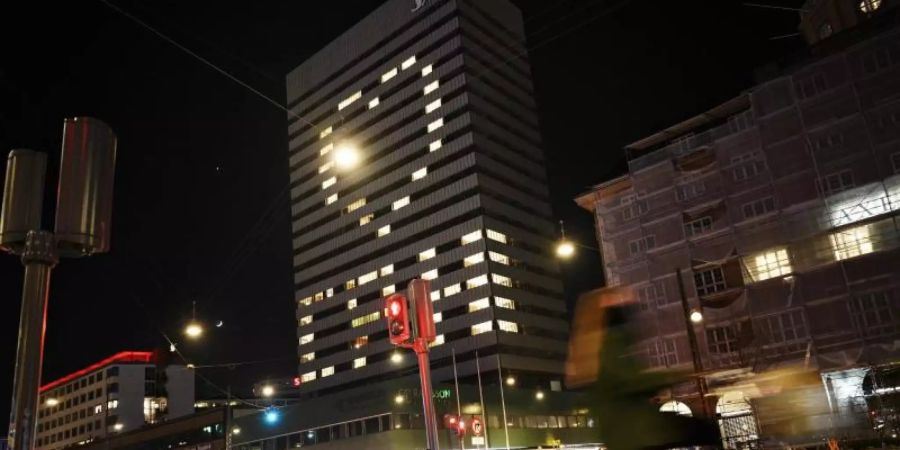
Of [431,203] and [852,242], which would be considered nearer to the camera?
[852,242]

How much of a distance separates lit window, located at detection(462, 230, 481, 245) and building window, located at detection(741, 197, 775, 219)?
172 ft

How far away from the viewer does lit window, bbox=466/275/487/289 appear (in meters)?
85.4

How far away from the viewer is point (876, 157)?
31.7 metres

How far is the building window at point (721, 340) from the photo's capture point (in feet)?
115

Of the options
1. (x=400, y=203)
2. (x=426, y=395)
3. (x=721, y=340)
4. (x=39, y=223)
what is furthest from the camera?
(x=400, y=203)

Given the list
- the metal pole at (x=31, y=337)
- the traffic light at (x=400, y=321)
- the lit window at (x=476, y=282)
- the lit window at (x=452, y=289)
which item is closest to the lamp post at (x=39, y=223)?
the metal pole at (x=31, y=337)

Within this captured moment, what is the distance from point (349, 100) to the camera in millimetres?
110562

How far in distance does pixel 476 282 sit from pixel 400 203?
19.2m

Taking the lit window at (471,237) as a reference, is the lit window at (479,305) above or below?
below

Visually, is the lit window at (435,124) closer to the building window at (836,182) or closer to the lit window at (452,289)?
the lit window at (452,289)

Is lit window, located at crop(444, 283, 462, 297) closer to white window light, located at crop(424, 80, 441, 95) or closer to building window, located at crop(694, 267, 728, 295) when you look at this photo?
white window light, located at crop(424, 80, 441, 95)

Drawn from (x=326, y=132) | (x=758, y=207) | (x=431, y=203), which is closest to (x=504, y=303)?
(x=431, y=203)

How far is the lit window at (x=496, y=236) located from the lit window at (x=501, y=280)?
16.9ft

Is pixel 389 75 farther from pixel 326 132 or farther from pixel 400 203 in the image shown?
pixel 400 203
